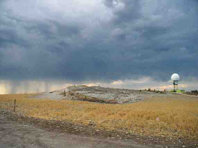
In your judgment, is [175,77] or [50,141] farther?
[175,77]

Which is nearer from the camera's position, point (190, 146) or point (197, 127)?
point (190, 146)

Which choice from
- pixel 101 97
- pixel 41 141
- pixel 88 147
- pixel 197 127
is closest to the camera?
pixel 88 147

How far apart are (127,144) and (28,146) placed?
14.3ft

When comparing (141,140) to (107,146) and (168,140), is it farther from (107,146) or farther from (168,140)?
(107,146)

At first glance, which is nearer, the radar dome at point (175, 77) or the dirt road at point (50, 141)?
the dirt road at point (50, 141)

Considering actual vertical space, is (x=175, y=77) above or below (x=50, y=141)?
above

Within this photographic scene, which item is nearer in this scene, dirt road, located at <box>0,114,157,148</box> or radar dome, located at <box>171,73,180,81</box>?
dirt road, located at <box>0,114,157,148</box>

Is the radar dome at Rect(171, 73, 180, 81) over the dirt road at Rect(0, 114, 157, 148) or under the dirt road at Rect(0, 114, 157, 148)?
over

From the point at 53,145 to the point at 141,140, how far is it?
4.50 metres

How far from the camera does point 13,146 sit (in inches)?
309

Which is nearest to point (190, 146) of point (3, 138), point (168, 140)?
point (168, 140)

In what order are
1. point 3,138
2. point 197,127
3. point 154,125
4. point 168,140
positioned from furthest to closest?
point 154,125
point 197,127
point 168,140
point 3,138

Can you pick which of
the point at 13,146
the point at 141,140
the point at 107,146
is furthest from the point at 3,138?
the point at 141,140

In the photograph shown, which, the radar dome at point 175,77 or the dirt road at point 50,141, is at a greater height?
the radar dome at point 175,77
